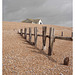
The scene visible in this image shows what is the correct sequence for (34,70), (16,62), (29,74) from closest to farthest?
(29,74) < (34,70) < (16,62)

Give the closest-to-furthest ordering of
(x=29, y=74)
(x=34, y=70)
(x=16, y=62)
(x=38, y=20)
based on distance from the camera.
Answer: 1. (x=29, y=74)
2. (x=34, y=70)
3. (x=16, y=62)
4. (x=38, y=20)

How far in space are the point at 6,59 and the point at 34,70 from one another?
1909 millimetres

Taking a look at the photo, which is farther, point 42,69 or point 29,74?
point 42,69

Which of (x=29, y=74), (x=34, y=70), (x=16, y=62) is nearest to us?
(x=29, y=74)

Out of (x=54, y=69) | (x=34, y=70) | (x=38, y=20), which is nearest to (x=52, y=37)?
(x=54, y=69)

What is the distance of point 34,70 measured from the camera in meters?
4.62

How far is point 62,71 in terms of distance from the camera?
4750mm

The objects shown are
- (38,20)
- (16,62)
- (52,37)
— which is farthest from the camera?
(38,20)

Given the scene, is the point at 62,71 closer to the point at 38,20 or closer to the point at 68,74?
the point at 68,74

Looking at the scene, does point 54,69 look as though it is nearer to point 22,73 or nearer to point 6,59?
point 22,73

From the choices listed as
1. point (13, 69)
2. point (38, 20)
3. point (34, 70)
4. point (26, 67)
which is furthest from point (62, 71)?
point (38, 20)

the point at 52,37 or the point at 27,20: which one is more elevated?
the point at 27,20

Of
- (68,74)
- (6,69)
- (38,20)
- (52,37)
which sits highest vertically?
(38,20)

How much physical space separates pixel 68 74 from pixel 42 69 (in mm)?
1294
